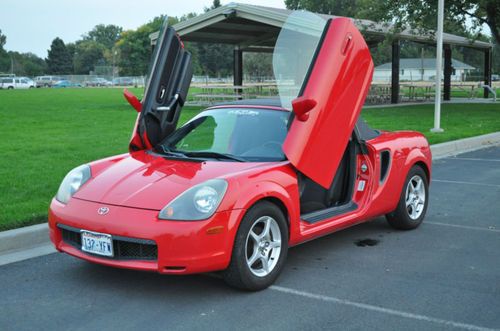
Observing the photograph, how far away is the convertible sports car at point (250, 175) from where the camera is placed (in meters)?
4.04

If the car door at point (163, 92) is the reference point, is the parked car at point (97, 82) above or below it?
above

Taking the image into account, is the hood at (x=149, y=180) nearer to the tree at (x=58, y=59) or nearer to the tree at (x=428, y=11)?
the tree at (x=428, y=11)

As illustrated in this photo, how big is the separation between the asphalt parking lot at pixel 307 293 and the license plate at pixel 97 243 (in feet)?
1.13

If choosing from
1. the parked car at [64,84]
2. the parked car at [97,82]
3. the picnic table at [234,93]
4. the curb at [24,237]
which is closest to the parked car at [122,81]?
the parked car at [97,82]

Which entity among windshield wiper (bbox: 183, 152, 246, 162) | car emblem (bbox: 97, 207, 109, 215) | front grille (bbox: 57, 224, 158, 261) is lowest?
front grille (bbox: 57, 224, 158, 261)

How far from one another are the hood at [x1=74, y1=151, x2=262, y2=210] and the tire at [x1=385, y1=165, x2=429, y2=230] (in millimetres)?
2025

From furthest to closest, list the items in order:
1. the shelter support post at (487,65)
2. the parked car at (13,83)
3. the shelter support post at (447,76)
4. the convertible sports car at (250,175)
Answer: the parked car at (13,83), the shelter support post at (487,65), the shelter support post at (447,76), the convertible sports car at (250,175)

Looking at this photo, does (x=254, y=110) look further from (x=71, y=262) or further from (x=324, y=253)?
Answer: (x=71, y=262)

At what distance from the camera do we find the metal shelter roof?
22.0 meters

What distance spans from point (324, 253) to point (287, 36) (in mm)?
1978

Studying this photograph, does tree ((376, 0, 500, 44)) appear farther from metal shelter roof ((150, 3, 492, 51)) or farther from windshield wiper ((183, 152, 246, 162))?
windshield wiper ((183, 152, 246, 162))

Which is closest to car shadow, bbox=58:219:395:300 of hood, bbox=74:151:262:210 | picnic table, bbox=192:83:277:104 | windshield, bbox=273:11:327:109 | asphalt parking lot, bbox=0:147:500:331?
asphalt parking lot, bbox=0:147:500:331

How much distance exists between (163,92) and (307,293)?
2594 mm

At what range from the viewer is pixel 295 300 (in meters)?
4.15
